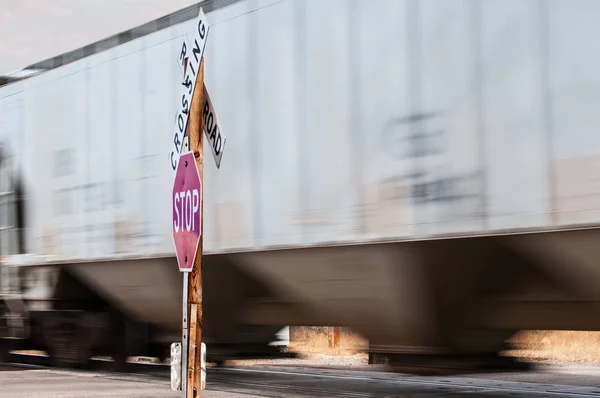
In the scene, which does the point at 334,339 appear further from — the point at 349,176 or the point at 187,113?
the point at 187,113

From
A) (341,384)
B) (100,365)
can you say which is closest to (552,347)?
(341,384)

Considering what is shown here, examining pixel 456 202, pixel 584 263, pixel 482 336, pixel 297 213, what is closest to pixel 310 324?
pixel 297 213

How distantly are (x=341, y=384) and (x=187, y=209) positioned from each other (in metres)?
7.20

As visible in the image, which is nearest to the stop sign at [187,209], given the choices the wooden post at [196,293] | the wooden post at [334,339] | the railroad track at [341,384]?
the wooden post at [196,293]

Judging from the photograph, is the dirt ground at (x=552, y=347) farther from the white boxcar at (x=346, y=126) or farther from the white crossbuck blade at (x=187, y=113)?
the white crossbuck blade at (x=187, y=113)

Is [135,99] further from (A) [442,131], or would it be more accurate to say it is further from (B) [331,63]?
(A) [442,131]

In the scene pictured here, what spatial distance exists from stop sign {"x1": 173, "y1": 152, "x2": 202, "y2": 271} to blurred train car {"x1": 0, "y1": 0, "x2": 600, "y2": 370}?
278cm

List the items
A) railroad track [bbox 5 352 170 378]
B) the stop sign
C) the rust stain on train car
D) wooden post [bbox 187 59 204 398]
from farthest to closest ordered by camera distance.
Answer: railroad track [bbox 5 352 170 378], the rust stain on train car, wooden post [bbox 187 59 204 398], the stop sign

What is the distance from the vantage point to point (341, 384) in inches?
539

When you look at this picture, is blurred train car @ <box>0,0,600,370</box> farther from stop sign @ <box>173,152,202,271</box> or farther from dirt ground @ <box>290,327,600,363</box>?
dirt ground @ <box>290,327,600,363</box>

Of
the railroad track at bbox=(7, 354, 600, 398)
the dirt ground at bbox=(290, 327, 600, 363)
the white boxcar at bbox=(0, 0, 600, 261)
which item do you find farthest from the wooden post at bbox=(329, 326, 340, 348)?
the white boxcar at bbox=(0, 0, 600, 261)

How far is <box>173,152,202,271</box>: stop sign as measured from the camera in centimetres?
692

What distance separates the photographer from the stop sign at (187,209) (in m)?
6.92

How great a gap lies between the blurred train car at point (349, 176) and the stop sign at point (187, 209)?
9.13 feet
